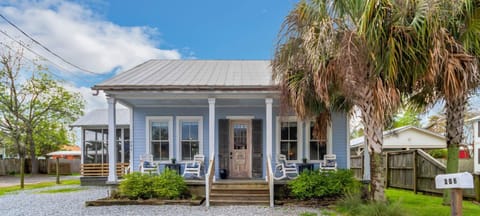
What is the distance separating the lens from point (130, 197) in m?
9.12

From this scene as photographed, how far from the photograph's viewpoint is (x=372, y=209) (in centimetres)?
652

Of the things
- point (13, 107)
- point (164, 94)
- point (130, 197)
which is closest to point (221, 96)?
point (164, 94)

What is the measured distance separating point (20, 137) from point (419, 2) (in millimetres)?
27119

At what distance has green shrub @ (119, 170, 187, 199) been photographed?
904 centimetres

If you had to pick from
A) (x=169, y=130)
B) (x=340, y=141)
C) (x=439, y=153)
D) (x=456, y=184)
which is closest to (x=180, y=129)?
(x=169, y=130)

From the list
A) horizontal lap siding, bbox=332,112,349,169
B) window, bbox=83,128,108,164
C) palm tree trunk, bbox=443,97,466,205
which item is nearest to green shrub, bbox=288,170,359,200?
palm tree trunk, bbox=443,97,466,205

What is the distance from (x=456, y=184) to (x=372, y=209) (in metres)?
3.51

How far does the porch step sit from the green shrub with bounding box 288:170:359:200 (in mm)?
910

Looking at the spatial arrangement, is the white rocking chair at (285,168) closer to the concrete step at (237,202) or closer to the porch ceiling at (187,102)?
the concrete step at (237,202)

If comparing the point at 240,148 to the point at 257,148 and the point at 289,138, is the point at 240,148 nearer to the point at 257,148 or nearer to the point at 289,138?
the point at 257,148

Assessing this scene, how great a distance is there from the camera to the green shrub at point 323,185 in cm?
866

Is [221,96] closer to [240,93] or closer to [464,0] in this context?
[240,93]

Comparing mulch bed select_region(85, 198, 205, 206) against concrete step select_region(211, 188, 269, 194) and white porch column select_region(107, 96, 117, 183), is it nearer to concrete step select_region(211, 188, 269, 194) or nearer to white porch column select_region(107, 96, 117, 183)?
concrete step select_region(211, 188, 269, 194)

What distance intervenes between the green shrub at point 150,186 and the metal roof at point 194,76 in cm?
250
